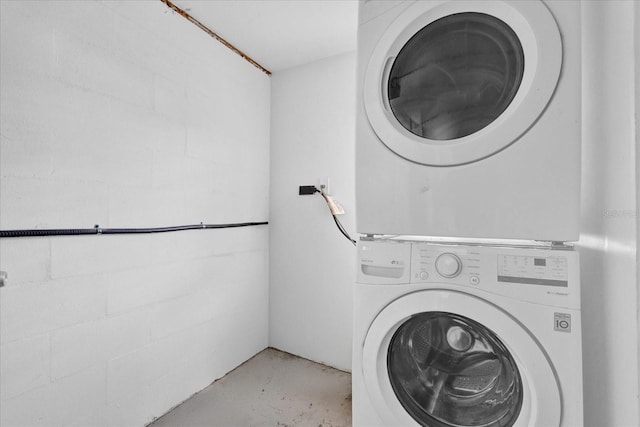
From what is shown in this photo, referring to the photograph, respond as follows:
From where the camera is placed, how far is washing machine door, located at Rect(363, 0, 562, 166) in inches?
36.3

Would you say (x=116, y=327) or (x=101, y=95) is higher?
(x=101, y=95)

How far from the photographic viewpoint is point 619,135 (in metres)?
0.82

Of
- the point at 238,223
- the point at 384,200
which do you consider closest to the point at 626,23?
the point at 384,200

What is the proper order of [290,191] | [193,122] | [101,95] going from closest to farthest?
[101,95]
[193,122]
[290,191]

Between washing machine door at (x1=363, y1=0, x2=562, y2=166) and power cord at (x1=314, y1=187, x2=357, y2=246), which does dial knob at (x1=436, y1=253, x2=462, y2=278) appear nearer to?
washing machine door at (x1=363, y1=0, x2=562, y2=166)

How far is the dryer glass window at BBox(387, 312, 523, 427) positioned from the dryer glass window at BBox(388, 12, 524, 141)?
676mm

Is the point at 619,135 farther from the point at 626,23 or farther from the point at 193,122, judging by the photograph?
the point at 193,122

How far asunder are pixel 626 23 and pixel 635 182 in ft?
1.35

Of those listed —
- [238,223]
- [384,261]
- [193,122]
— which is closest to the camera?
[384,261]

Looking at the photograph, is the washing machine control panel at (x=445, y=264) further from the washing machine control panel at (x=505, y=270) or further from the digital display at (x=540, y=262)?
the digital display at (x=540, y=262)

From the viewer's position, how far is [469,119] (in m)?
1.07

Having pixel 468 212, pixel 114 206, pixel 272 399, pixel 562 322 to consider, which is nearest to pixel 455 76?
pixel 468 212

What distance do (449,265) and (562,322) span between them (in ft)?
1.06

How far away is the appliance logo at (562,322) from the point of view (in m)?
0.85
